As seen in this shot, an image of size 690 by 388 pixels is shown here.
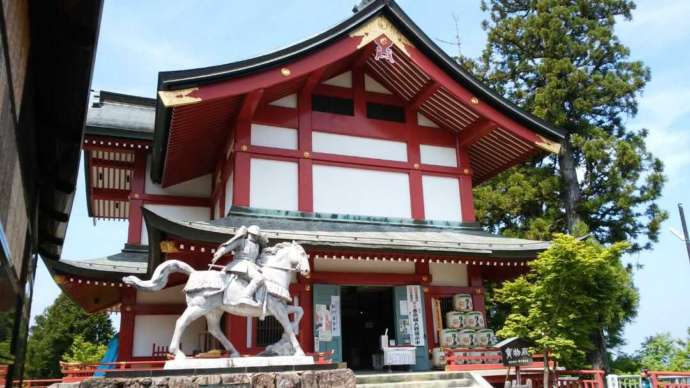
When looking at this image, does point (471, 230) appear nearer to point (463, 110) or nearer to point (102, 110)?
point (463, 110)

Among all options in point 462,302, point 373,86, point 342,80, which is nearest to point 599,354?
point 462,302

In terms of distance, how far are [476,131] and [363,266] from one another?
17.6ft

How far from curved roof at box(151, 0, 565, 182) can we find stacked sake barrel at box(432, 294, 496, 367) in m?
5.31

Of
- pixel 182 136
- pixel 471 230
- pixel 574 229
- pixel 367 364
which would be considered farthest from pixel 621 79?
pixel 182 136

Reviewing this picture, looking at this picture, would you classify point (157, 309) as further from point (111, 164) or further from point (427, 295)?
point (427, 295)

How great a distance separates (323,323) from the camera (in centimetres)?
1219

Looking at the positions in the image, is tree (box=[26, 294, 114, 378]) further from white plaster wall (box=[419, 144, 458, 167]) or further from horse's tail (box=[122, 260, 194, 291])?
horse's tail (box=[122, 260, 194, 291])

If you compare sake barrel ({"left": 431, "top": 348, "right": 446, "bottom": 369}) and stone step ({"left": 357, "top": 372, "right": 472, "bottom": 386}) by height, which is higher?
sake barrel ({"left": 431, "top": 348, "right": 446, "bottom": 369})

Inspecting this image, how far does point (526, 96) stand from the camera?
23500mm

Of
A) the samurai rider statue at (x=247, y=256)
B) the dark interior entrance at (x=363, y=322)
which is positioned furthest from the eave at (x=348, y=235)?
the dark interior entrance at (x=363, y=322)

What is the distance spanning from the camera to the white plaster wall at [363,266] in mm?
12812

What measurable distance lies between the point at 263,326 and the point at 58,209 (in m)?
5.48

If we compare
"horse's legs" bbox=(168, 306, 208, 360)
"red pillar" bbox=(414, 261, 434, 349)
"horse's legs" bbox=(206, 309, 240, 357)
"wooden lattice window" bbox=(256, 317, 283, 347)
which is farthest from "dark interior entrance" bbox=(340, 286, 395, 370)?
"horse's legs" bbox=(168, 306, 208, 360)

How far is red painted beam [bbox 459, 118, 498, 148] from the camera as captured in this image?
1525 cm
